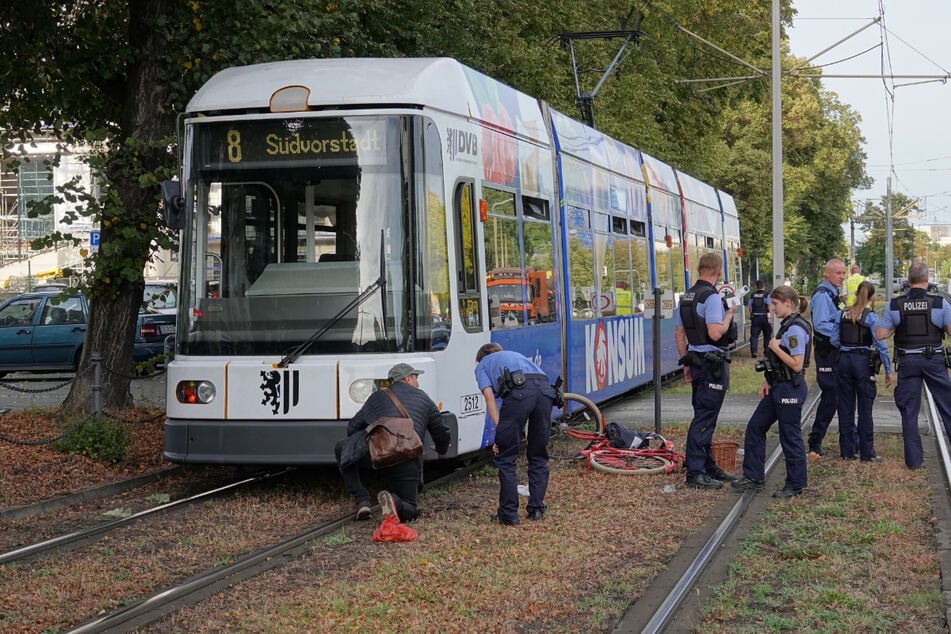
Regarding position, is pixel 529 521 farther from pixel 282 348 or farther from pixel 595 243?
pixel 595 243

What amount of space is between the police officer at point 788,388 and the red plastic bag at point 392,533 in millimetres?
3253

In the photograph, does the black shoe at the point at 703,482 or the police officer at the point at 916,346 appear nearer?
the black shoe at the point at 703,482

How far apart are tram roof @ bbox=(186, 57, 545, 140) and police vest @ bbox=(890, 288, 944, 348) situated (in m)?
4.12

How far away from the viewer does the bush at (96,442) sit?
11.8 m

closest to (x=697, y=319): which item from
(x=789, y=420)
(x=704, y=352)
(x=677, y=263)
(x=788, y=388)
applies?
(x=704, y=352)

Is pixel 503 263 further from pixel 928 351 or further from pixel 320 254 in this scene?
pixel 928 351

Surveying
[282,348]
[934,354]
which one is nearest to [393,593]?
[282,348]

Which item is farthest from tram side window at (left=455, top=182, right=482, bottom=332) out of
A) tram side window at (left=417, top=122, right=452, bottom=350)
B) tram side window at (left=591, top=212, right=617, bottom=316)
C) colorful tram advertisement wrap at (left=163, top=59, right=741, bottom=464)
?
tram side window at (left=591, top=212, right=617, bottom=316)

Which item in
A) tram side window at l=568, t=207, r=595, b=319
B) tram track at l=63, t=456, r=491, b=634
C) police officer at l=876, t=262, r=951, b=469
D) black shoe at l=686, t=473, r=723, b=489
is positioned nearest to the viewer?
tram track at l=63, t=456, r=491, b=634

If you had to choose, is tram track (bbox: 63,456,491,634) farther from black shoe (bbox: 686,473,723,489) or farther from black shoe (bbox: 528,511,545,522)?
black shoe (bbox: 686,473,723,489)

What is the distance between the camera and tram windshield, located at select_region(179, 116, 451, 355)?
9.67 m

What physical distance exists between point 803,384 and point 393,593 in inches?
177

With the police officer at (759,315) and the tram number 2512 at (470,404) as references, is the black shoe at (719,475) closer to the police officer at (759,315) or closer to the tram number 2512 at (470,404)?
the tram number 2512 at (470,404)

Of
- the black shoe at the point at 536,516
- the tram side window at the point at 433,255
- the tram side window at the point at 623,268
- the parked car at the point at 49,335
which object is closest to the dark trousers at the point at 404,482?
Answer: the black shoe at the point at 536,516
